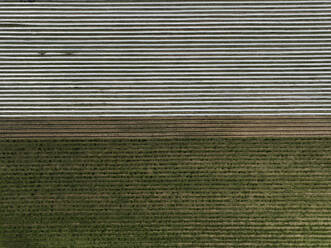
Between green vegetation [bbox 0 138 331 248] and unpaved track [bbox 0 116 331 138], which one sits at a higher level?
unpaved track [bbox 0 116 331 138]

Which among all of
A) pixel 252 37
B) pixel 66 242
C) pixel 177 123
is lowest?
pixel 66 242

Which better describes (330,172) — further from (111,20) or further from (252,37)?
(111,20)

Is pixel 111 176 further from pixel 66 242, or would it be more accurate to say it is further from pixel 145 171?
pixel 66 242

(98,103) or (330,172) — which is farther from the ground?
(98,103)

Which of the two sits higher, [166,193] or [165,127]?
[165,127]

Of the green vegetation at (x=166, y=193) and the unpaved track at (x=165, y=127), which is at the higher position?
the unpaved track at (x=165, y=127)

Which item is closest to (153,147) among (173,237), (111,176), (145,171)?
(145,171)
